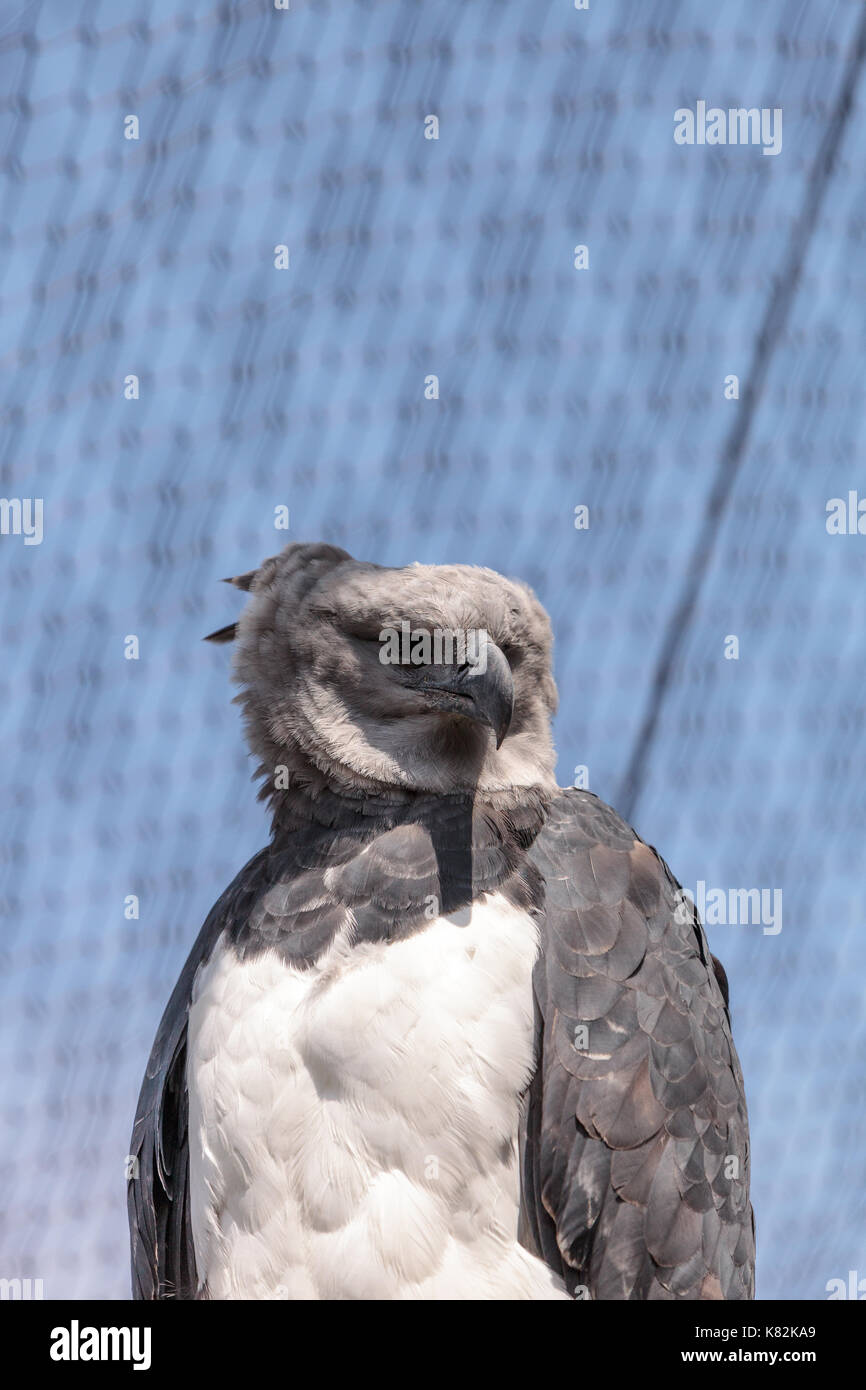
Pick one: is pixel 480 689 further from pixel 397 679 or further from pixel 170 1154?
pixel 170 1154

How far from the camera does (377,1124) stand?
67.7 inches

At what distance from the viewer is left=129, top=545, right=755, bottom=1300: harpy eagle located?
1724 millimetres

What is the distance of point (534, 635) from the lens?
78.0 inches

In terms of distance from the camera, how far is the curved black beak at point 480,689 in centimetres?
180

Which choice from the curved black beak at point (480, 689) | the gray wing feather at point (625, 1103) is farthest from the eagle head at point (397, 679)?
the gray wing feather at point (625, 1103)

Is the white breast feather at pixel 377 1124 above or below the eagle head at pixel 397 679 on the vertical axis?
below

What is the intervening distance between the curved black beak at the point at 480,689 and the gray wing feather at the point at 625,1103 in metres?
0.25

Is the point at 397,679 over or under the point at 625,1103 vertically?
over

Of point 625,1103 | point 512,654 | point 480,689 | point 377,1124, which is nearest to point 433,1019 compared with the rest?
point 377,1124

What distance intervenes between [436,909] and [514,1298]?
54 centimetres

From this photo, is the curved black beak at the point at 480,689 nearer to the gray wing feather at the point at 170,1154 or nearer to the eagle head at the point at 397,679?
the eagle head at the point at 397,679

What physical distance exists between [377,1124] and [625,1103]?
0.36 m
